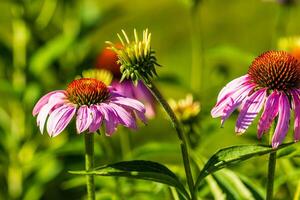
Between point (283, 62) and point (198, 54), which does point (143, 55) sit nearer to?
point (283, 62)

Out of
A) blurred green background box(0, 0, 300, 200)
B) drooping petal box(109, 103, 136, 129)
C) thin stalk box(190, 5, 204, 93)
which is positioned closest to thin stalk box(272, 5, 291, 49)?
blurred green background box(0, 0, 300, 200)

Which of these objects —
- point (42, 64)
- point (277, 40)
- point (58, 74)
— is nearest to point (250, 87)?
point (277, 40)

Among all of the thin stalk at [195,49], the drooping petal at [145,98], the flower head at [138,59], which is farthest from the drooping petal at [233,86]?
the thin stalk at [195,49]

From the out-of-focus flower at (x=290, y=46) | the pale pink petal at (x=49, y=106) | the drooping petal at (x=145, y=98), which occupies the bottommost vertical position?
the pale pink petal at (x=49, y=106)

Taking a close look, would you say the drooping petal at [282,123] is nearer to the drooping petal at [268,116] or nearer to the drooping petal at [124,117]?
the drooping petal at [268,116]

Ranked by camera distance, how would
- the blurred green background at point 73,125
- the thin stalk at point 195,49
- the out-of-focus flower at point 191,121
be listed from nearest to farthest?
1. the blurred green background at point 73,125
2. the out-of-focus flower at point 191,121
3. the thin stalk at point 195,49

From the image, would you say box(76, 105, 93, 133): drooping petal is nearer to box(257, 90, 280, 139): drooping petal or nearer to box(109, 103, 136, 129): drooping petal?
box(109, 103, 136, 129): drooping petal
